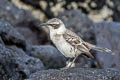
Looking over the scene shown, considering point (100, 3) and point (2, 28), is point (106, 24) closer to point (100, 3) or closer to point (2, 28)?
point (100, 3)

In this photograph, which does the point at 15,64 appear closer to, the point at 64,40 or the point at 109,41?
the point at 64,40

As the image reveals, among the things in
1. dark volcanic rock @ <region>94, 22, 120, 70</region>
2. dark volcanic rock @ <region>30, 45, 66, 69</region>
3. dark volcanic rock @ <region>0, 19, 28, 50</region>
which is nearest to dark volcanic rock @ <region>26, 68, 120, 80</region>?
dark volcanic rock @ <region>0, 19, 28, 50</region>

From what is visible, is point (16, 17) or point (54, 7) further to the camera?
point (54, 7)

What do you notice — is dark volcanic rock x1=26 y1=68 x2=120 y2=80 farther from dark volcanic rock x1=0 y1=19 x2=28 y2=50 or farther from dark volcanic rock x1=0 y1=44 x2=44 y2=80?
dark volcanic rock x1=0 y1=19 x2=28 y2=50

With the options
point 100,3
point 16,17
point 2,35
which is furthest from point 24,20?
point 2,35

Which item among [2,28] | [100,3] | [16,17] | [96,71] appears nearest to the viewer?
[96,71]
